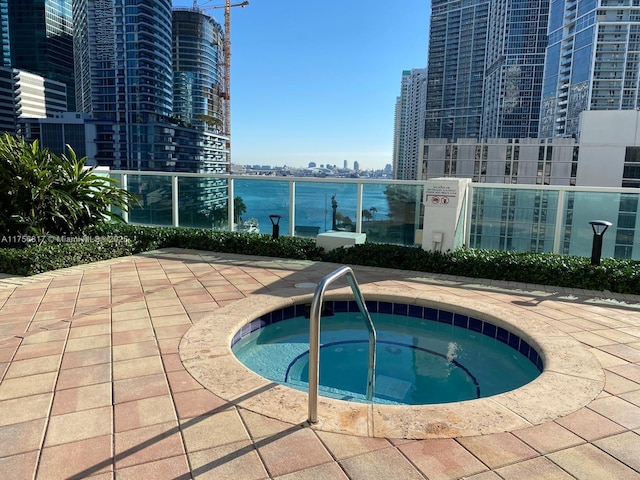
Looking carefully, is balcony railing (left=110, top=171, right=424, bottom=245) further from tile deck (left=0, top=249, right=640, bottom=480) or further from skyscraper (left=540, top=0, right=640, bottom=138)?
skyscraper (left=540, top=0, right=640, bottom=138)

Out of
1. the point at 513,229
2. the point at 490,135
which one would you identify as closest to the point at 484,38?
the point at 490,135

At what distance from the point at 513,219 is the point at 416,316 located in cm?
296

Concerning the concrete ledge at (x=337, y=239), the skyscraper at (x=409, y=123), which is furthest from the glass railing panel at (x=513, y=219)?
the skyscraper at (x=409, y=123)

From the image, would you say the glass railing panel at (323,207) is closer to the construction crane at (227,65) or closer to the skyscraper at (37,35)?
the construction crane at (227,65)

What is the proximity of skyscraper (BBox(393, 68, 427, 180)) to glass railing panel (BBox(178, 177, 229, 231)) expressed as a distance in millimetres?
147607

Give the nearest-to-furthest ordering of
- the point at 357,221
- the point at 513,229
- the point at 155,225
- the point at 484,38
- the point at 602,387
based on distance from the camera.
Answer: the point at 602,387, the point at 513,229, the point at 357,221, the point at 155,225, the point at 484,38

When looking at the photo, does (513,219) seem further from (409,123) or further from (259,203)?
(409,123)

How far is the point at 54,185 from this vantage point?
661cm

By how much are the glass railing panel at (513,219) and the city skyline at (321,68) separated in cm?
986

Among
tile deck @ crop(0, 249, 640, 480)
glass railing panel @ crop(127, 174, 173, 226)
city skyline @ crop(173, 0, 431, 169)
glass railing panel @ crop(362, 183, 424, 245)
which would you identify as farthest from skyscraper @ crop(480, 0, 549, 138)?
tile deck @ crop(0, 249, 640, 480)

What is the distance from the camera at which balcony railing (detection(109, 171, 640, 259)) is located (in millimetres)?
6312

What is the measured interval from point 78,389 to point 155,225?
20.1ft

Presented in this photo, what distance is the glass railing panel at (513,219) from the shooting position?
649 centimetres

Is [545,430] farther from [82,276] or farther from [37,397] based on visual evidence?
[82,276]
